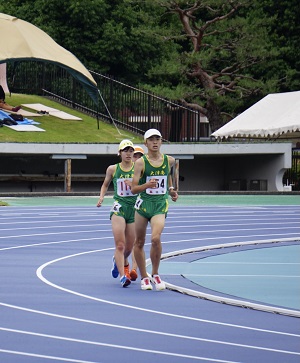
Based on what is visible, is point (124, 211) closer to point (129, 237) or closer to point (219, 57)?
point (129, 237)

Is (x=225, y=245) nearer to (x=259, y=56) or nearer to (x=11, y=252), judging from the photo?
(x=11, y=252)

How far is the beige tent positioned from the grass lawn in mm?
1560

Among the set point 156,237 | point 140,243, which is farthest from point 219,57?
point 156,237

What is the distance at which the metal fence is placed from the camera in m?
47.1

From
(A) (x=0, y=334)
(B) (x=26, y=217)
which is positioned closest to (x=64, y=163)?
→ (B) (x=26, y=217)

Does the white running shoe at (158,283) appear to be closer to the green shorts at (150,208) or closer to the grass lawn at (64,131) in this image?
the green shorts at (150,208)

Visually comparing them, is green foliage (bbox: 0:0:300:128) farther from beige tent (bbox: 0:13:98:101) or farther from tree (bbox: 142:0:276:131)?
beige tent (bbox: 0:13:98:101)

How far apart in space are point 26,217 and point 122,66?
3036cm

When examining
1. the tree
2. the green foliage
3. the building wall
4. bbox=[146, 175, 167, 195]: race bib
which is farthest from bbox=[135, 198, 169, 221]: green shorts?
the tree

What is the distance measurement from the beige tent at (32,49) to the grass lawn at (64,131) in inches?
61.4

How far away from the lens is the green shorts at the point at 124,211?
14336 millimetres

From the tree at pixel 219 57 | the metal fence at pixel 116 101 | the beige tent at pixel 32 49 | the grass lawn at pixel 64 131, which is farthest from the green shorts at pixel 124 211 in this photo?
the tree at pixel 219 57

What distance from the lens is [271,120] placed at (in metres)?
26.8

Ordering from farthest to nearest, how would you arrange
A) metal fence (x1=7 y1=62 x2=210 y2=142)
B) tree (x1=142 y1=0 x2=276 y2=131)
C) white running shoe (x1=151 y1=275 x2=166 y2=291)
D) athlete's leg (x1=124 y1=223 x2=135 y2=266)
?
tree (x1=142 y1=0 x2=276 y2=131), metal fence (x1=7 y1=62 x2=210 y2=142), athlete's leg (x1=124 y1=223 x2=135 y2=266), white running shoe (x1=151 y1=275 x2=166 y2=291)
